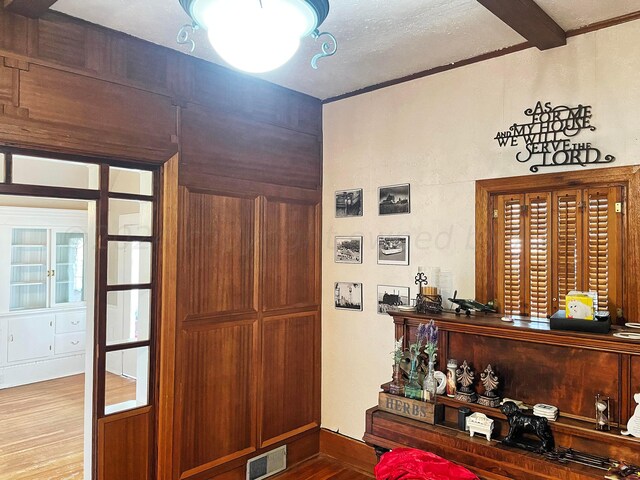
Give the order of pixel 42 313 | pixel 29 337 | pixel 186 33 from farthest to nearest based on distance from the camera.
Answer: pixel 42 313 < pixel 29 337 < pixel 186 33

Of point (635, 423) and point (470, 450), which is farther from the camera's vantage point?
point (470, 450)

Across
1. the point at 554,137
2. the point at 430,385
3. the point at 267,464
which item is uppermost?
the point at 554,137

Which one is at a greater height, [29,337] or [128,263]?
[128,263]

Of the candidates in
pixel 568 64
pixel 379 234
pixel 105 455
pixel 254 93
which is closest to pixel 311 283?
pixel 379 234

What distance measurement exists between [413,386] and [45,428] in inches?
145

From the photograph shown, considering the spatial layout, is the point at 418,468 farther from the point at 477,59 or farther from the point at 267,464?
the point at 477,59

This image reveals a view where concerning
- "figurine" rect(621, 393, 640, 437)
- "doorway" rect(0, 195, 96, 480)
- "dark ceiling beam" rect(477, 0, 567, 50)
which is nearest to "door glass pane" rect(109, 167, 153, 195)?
"dark ceiling beam" rect(477, 0, 567, 50)

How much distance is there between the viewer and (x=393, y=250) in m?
3.51

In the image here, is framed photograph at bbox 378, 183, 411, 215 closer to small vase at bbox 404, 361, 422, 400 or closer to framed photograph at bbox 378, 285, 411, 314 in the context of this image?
framed photograph at bbox 378, 285, 411, 314

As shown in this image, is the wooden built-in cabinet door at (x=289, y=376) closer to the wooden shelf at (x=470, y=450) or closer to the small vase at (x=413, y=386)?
the wooden shelf at (x=470, y=450)

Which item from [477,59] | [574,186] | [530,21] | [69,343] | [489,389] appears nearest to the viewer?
[530,21]

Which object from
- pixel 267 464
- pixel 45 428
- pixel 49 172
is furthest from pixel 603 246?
pixel 45 428

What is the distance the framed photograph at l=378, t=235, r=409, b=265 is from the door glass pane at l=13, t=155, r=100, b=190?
200 centimetres

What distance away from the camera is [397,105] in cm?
351
